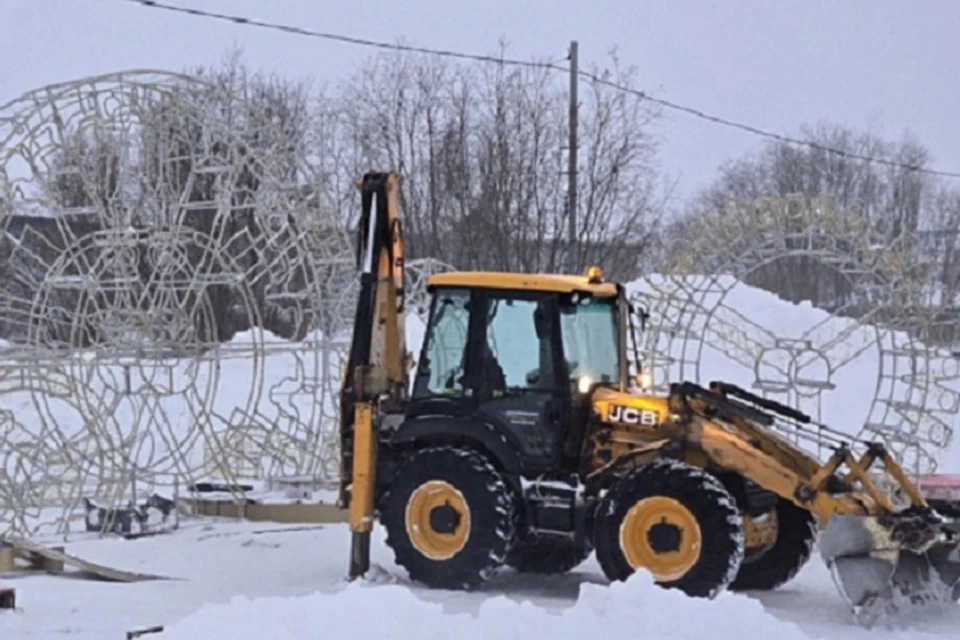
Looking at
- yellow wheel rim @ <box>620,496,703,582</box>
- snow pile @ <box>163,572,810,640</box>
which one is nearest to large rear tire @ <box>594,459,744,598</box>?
yellow wheel rim @ <box>620,496,703,582</box>

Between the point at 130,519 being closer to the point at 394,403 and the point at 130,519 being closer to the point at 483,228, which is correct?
the point at 394,403

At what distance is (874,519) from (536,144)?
62.3ft

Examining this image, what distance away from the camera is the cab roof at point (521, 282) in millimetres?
11072

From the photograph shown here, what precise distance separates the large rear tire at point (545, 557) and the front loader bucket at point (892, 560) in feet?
7.68

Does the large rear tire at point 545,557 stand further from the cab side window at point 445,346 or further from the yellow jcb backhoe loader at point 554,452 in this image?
the cab side window at point 445,346

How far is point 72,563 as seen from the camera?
12.0 m

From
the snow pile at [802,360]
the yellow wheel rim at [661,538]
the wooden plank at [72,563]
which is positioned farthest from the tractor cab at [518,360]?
the snow pile at [802,360]

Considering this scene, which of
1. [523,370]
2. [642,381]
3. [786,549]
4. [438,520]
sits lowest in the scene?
[786,549]

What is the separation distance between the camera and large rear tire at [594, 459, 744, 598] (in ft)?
33.5

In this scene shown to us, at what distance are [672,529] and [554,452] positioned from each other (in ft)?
3.67

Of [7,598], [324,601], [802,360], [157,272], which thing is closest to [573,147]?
[157,272]

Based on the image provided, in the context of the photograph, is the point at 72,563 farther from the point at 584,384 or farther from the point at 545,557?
the point at 584,384

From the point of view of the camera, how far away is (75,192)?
805 inches

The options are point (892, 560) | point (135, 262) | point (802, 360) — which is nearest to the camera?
point (892, 560)
